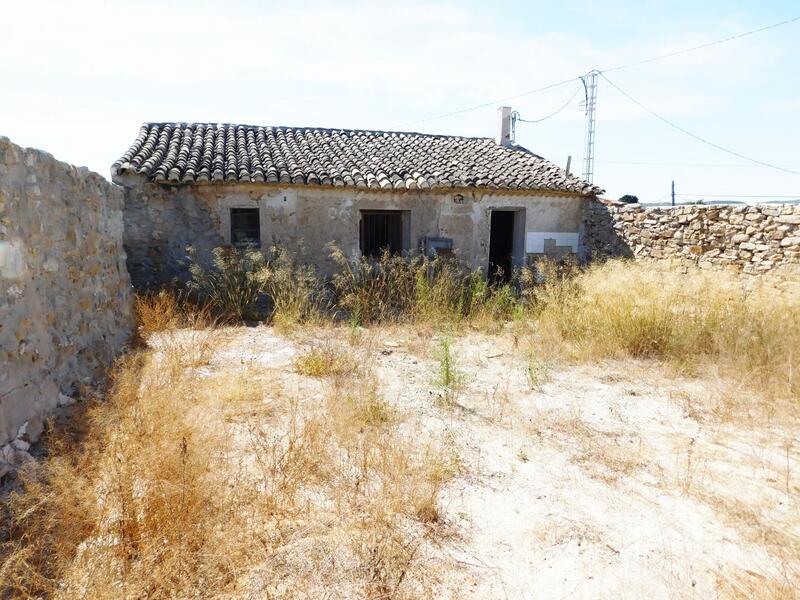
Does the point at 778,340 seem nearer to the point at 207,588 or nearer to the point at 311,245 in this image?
the point at 207,588

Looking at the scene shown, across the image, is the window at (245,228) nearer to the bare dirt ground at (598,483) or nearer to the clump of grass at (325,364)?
the bare dirt ground at (598,483)

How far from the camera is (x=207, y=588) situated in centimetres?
214

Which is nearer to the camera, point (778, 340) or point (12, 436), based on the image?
point (12, 436)

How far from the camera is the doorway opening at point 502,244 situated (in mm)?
11344

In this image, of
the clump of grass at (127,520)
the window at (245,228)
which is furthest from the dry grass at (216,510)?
the window at (245,228)

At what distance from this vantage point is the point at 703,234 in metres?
8.36

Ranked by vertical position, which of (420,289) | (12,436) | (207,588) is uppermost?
(420,289)

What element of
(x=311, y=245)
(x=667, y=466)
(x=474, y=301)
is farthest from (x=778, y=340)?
(x=311, y=245)

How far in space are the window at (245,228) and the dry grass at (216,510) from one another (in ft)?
19.8

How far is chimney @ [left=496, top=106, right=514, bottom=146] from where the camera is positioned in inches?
521

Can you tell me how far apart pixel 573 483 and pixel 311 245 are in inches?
289

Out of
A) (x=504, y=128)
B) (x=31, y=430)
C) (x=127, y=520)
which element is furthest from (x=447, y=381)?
(x=504, y=128)

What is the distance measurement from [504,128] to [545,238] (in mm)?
4121

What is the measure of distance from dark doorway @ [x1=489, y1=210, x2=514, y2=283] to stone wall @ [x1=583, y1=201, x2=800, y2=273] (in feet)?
5.59
